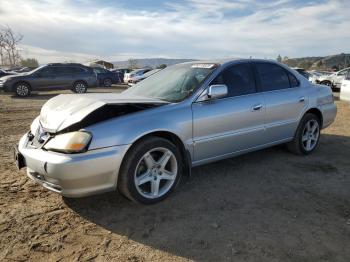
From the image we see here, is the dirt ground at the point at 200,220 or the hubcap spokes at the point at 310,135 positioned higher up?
the hubcap spokes at the point at 310,135

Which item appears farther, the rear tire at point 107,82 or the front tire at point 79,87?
the rear tire at point 107,82

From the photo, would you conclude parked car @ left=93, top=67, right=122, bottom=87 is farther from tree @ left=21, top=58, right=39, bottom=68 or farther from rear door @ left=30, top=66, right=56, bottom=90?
tree @ left=21, top=58, right=39, bottom=68

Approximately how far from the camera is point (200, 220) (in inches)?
142

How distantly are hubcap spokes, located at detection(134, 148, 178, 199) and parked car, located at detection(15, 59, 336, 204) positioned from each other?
0.04 feet

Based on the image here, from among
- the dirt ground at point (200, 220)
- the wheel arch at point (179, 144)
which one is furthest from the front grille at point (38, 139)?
the wheel arch at point (179, 144)

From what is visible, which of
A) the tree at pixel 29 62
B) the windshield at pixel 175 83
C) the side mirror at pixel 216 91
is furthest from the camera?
the tree at pixel 29 62

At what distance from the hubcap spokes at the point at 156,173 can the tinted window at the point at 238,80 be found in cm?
118

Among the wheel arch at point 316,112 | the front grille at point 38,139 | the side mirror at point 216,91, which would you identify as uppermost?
the side mirror at point 216,91

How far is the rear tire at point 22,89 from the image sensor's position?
16.8m

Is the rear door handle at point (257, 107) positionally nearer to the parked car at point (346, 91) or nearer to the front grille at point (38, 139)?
the front grille at point (38, 139)

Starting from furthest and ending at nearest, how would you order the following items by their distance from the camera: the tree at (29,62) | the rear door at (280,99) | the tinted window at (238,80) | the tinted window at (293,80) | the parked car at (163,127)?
1. the tree at (29,62)
2. the tinted window at (293,80)
3. the rear door at (280,99)
4. the tinted window at (238,80)
5. the parked car at (163,127)

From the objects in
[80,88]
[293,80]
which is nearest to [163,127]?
[293,80]

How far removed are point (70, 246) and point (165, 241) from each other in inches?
31.6

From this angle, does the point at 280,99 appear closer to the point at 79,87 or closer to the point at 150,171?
the point at 150,171
